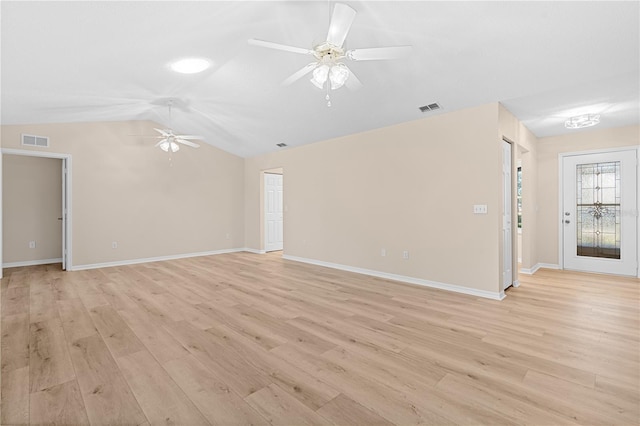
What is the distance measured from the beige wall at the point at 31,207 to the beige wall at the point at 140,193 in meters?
1.19

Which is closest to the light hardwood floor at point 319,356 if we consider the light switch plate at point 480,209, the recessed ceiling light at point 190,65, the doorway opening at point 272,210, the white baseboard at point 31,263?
the light switch plate at point 480,209

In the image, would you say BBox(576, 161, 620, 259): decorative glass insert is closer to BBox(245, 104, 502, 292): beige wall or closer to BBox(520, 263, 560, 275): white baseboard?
BBox(520, 263, 560, 275): white baseboard

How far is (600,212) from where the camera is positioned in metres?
5.21

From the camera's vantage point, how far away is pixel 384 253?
507 centimetres

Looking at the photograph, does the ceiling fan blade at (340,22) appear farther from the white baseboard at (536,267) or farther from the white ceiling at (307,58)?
the white baseboard at (536,267)

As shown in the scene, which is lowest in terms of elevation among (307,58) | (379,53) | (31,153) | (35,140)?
(31,153)

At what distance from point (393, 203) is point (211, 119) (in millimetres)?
3882

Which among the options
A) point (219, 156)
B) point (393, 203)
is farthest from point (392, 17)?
point (219, 156)

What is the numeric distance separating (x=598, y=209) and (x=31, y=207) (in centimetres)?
1094

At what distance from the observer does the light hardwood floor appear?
1750 millimetres

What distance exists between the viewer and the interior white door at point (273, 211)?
26.5ft

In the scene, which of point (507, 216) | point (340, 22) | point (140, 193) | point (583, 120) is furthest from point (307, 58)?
point (140, 193)

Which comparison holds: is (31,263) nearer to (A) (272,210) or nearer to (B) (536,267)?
(A) (272,210)

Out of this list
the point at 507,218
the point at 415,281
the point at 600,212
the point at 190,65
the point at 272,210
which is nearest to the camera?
the point at 190,65
